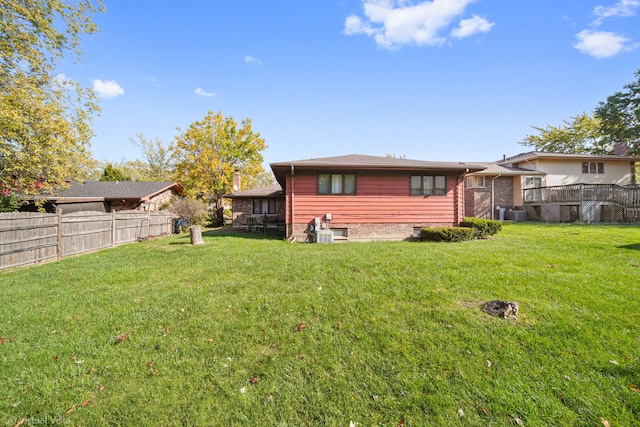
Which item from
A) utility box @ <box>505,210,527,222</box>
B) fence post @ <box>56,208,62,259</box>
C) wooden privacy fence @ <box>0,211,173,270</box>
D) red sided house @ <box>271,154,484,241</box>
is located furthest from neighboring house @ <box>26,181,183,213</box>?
utility box @ <box>505,210,527,222</box>

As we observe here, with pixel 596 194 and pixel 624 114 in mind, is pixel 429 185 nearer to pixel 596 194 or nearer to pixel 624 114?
pixel 596 194

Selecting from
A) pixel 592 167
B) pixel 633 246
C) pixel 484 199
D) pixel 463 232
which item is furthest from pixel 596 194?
pixel 463 232

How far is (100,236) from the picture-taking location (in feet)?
36.6

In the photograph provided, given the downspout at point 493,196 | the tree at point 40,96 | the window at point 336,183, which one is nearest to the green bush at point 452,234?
the window at point 336,183

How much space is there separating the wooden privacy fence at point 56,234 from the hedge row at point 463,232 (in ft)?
42.8

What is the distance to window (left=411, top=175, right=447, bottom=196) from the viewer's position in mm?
12117

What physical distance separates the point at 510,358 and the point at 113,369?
440 cm

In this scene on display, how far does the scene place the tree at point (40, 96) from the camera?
31.2ft

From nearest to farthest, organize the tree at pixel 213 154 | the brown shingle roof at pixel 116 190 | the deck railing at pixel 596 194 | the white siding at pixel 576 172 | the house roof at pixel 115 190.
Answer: the deck railing at pixel 596 194, the house roof at pixel 115 190, the brown shingle roof at pixel 116 190, the white siding at pixel 576 172, the tree at pixel 213 154

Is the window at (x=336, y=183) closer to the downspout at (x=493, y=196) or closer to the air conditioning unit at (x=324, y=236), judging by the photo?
the air conditioning unit at (x=324, y=236)

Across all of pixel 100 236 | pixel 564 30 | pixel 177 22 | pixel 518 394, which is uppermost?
pixel 177 22

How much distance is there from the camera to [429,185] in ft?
39.9

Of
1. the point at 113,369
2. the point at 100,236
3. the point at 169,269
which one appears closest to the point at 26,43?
the point at 100,236

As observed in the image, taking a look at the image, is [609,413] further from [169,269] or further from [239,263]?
[169,269]
